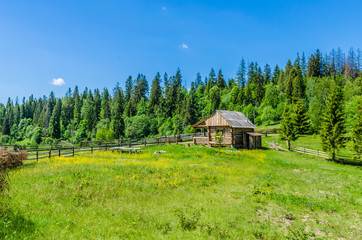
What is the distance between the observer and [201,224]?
7.14 m

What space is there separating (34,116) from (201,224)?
516 ft

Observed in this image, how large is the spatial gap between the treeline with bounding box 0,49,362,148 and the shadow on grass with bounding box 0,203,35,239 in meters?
52.5

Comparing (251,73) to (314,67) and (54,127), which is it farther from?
(54,127)

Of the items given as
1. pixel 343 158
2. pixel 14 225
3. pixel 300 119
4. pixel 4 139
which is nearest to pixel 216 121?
pixel 343 158

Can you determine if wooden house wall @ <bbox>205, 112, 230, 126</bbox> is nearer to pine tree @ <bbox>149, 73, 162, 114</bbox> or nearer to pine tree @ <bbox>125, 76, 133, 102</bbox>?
pine tree @ <bbox>149, 73, 162, 114</bbox>

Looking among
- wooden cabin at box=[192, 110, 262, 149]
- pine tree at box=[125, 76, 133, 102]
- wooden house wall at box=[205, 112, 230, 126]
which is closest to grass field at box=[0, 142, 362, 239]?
wooden cabin at box=[192, 110, 262, 149]

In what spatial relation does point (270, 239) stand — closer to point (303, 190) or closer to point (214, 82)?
point (303, 190)

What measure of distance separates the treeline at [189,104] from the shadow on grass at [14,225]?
52502 mm

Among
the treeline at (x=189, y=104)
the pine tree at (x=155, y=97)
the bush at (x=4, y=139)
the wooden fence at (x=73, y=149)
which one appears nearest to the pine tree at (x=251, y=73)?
the treeline at (x=189, y=104)

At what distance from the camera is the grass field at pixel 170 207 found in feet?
21.0

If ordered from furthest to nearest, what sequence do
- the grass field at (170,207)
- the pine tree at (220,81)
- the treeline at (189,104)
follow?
the pine tree at (220,81), the treeline at (189,104), the grass field at (170,207)

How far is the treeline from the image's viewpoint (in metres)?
61.8

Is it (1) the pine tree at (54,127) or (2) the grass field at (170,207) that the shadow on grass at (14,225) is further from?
(1) the pine tree at (54,127)

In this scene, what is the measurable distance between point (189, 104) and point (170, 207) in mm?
71253
